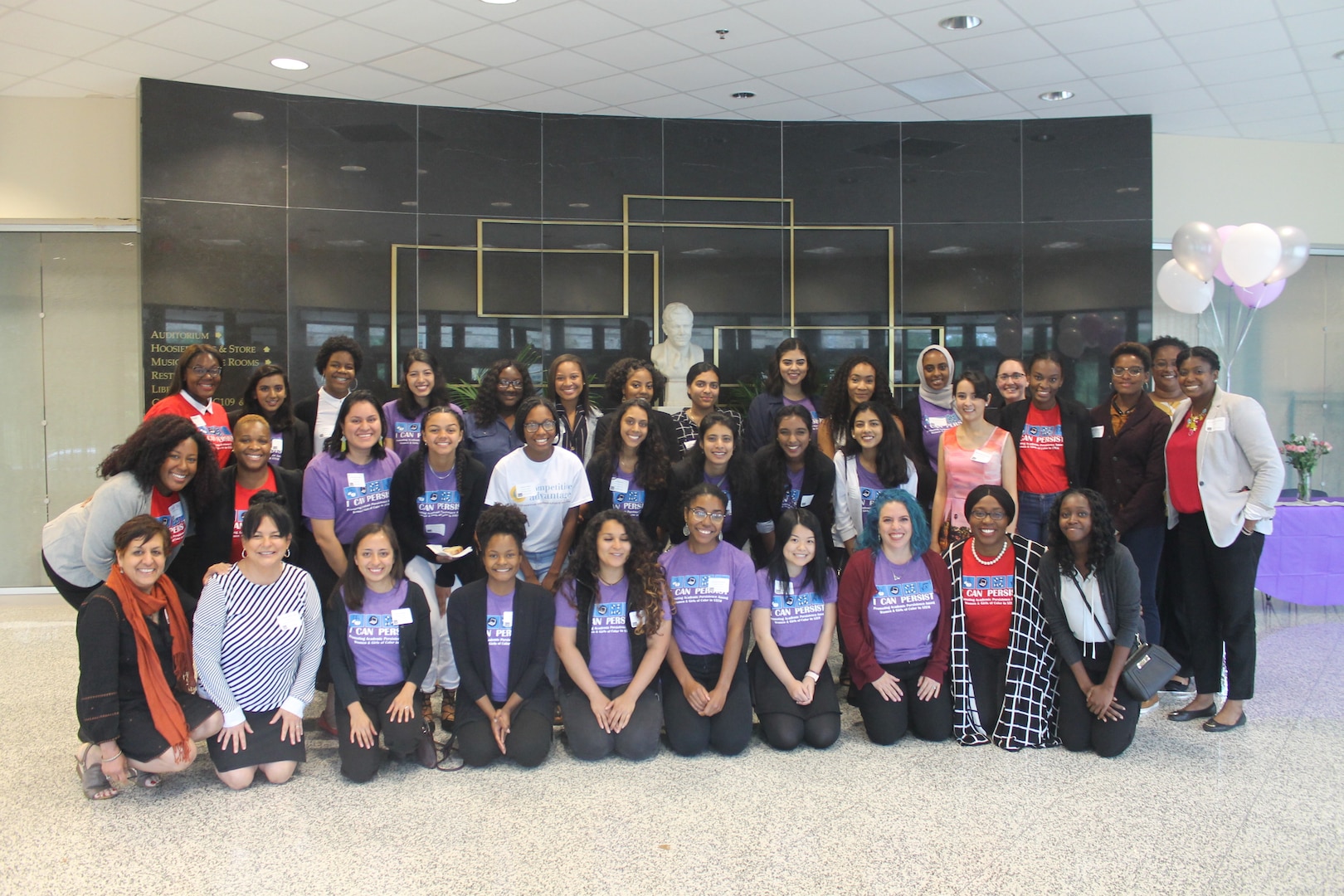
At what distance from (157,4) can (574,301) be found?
3.11 metres

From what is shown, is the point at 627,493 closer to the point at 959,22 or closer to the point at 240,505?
the point at 240,505

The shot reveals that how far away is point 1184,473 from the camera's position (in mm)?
4137

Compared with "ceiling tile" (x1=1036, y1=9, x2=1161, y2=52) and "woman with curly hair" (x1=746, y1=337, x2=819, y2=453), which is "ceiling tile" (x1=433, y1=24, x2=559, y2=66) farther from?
"ceiling tile" (x1=1036, y1=9, x2=1161, y2=52)

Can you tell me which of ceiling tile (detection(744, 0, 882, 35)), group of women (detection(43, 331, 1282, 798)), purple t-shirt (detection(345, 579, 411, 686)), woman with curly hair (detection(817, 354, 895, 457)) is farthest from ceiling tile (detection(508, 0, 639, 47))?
purple t-shirt (detection(345, 579, 411, 686))

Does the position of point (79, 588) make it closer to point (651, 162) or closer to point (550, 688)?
point (550, 688)

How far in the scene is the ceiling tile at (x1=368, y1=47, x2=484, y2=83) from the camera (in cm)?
585

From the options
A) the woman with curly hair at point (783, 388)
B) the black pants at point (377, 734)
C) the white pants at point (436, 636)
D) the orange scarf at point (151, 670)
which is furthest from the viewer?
the woman with curly hair at point (783, 388)

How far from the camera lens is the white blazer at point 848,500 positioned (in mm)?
4305

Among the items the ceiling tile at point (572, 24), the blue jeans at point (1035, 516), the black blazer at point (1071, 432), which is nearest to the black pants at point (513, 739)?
the blue jeans at point (1035, 516)

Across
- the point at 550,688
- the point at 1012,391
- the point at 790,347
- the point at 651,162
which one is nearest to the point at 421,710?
the point at 550,688

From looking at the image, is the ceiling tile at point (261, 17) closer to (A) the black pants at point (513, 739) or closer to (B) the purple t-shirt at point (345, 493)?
(B) the purple t-shirt at point (345, 493)

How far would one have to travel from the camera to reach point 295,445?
4.52 m

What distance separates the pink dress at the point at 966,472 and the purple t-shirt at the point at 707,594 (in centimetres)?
101

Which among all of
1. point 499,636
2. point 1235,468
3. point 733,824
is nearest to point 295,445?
point 499,636
